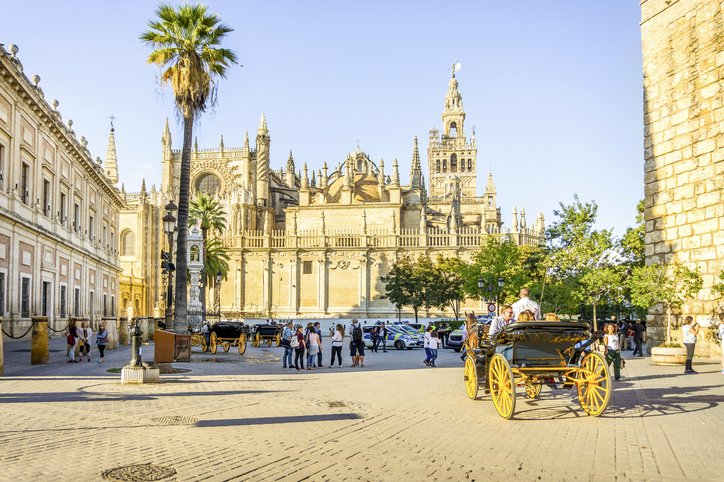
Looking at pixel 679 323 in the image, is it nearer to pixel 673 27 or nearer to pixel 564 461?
pixel 673 27

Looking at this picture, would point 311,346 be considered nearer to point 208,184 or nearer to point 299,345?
point 299,345

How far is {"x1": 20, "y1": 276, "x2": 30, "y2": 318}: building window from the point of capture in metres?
24.0

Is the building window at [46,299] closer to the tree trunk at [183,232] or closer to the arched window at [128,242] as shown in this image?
the tree trunk at [183,232]

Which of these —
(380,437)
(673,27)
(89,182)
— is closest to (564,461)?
(380,437)

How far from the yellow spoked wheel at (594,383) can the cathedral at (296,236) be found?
52045 millimetres

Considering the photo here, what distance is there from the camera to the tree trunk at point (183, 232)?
18.7 m

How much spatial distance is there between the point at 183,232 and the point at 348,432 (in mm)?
11699

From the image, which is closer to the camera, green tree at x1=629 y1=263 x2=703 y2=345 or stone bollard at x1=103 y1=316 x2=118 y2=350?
green tree at x1=629 y1=263 x2=703 y2=345

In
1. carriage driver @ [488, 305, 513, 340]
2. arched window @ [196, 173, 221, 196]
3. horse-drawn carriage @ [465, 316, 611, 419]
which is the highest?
arched window @ [196, 173, 221, 196]

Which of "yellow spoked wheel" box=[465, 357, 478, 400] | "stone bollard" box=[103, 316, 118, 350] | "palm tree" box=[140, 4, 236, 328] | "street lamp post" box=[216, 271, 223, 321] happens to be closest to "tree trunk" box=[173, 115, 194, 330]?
"palm tree" box=[140, 4, 236, 328]

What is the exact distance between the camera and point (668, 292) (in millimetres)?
18516

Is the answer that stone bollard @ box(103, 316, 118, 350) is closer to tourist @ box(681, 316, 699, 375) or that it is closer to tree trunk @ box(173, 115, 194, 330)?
tree trunk @ box(173, 115, 194, 330)

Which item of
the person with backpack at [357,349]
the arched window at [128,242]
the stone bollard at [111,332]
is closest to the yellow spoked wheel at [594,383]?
the person with backpack at [357,349]

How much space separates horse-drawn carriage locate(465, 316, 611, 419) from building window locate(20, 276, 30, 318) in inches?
771
